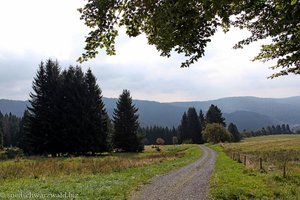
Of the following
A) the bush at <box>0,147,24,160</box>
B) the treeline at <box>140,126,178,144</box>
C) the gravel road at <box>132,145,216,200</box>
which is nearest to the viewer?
the gravel road at <box>132,145,216,200</box>

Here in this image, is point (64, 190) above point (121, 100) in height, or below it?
below

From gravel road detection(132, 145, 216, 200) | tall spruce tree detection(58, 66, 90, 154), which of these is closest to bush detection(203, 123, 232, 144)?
tall spruce tree detection(58, 66, 90, 154)

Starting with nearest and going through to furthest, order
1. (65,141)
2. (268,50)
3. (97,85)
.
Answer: (268,50)
(65,141)
(97,85)

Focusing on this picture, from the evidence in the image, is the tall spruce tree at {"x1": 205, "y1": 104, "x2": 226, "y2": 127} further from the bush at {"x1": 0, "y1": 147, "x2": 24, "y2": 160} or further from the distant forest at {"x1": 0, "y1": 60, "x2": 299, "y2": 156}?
the bush at {"x1": 0, "y1": 147, "x2": 24, "y2": 160}

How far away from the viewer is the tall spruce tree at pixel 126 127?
218 ft

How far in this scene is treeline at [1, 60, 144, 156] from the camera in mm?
50688

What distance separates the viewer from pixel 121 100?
69.7 m

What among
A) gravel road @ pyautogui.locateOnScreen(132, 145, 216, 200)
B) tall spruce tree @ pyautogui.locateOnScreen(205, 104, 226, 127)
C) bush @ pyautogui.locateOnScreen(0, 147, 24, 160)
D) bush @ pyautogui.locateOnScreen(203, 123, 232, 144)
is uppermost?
tall spruce tree @ pyautogui.locateOnScreen(205, 104, 226, 127)

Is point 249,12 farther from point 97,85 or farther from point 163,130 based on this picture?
point 163,130

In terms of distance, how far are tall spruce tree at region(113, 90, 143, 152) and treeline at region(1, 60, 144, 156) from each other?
10013mm

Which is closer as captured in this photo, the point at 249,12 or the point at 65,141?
the point at 249,12

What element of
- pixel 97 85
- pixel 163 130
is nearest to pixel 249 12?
pixel 97 85

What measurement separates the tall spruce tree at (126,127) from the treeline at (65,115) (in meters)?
10.0

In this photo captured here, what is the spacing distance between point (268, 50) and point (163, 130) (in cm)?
14364
